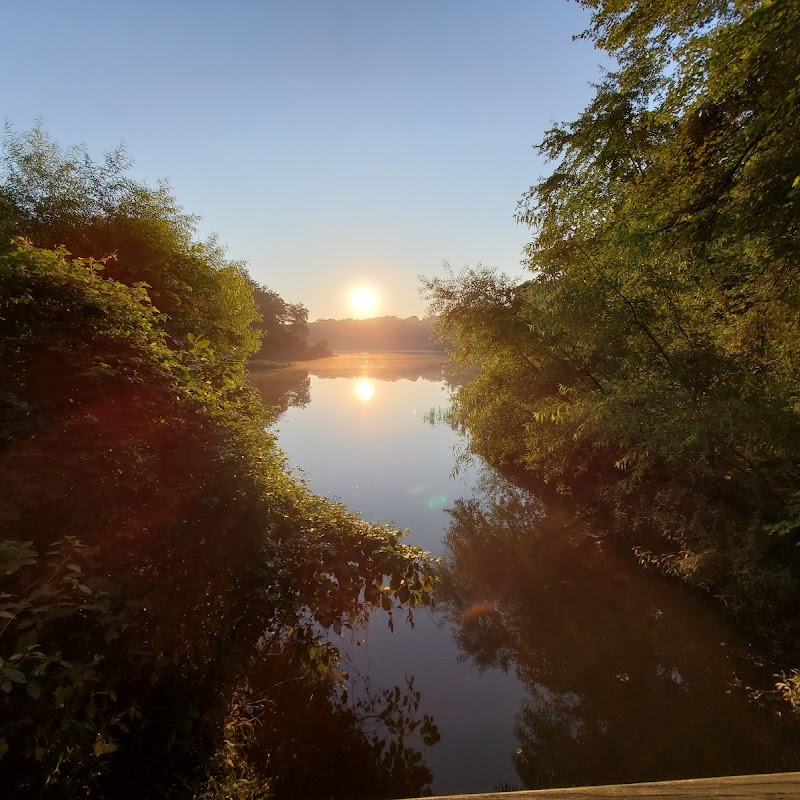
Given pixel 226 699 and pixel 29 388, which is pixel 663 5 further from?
pixel 226 699

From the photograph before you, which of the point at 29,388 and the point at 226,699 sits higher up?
the point at 29,388

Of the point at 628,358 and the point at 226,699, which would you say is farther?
the point at 628,358

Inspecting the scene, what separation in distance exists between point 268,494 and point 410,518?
887 centimetres

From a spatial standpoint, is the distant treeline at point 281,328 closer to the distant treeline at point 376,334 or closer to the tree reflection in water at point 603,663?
the distant treeline at point 376,334

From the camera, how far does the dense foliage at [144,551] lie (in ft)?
9.77

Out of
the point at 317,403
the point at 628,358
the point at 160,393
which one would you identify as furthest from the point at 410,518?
the point at 317,403

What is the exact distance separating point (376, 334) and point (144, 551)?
142794 mm

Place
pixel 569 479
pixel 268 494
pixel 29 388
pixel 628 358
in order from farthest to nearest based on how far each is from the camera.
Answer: pixel 569 479 → pixel 628 358 → pixel 268 494 → pixel 29 388

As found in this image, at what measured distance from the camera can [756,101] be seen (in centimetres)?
443

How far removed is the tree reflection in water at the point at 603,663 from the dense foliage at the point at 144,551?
2.25 metres

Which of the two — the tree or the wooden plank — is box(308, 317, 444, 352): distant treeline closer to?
the tree

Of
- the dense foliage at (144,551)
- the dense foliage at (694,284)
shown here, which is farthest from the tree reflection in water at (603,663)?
the dense foliage at (144,551)

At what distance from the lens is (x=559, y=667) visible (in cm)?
670

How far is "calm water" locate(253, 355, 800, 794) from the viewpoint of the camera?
500cm
